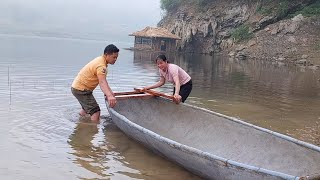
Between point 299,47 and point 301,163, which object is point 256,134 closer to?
point 301,163

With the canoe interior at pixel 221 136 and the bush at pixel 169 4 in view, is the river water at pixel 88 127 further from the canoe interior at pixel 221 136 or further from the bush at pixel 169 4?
the bush at pixel 169 4

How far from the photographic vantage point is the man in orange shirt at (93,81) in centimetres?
750

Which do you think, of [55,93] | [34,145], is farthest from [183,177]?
[55,93]

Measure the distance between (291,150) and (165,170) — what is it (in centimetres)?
182

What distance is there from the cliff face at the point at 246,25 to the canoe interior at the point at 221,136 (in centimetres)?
2793

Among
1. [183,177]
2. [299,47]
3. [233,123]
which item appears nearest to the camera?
[183,177]

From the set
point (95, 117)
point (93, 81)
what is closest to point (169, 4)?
point (95, 117)

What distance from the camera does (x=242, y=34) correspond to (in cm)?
4100

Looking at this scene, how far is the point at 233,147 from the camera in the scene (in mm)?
6488

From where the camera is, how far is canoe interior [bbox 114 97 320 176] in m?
5.43

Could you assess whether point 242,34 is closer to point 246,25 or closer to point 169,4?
point 246,25

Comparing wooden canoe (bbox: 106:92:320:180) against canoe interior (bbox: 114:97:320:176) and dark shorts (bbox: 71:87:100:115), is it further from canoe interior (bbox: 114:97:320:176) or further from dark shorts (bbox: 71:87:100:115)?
dark shorts (bbox: 71:87:100:115)

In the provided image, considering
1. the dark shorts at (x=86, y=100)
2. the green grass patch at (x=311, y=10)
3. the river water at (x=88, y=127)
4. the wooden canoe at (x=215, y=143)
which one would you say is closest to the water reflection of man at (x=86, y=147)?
the river water at (x=88, y=127)

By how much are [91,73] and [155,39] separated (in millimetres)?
37483
